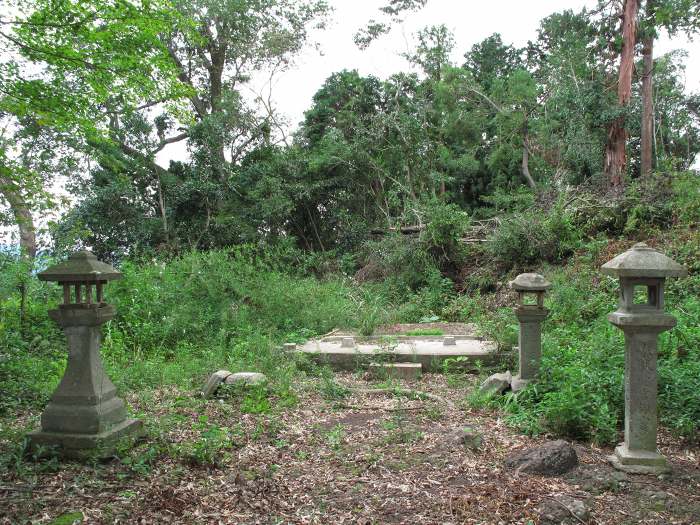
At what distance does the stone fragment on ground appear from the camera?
18.5ft

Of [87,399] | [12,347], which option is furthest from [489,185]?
[87,399]

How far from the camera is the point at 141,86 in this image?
6.59 meters

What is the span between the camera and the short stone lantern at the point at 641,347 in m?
3.64

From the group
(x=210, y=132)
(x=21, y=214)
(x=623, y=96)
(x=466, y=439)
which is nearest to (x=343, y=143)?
(x=210, y=132)

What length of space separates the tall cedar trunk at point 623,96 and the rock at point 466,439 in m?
12.5

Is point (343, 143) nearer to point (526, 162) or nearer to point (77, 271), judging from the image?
point (526, 162)

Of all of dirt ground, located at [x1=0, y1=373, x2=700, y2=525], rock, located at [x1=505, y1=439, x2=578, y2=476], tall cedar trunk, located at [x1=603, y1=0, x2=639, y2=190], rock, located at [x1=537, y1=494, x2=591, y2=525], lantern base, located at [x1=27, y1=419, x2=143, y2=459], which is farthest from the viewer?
tall cedar trunk, located at [x1=603, y1=0, x2=639, y2=190]

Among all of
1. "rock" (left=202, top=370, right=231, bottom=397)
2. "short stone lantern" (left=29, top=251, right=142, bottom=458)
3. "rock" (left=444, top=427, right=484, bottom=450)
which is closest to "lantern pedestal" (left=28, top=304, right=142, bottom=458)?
"short stone lantern" (left=29, top=251, right=142, bottom=458)

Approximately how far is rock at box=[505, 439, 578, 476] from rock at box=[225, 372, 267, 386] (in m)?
2.88

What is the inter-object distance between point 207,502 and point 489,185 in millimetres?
18432

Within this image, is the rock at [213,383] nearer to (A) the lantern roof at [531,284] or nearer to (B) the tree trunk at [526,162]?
(A) the lantern roof at [531,284]

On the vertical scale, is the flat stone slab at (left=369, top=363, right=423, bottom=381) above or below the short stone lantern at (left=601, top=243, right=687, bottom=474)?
below

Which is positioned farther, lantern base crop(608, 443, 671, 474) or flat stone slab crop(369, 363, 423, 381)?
flat stone slab crop(369, 363, 423, 381)

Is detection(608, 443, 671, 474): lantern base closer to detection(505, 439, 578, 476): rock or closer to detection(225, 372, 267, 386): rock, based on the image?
detection(505, 439, 578, 476): rock
